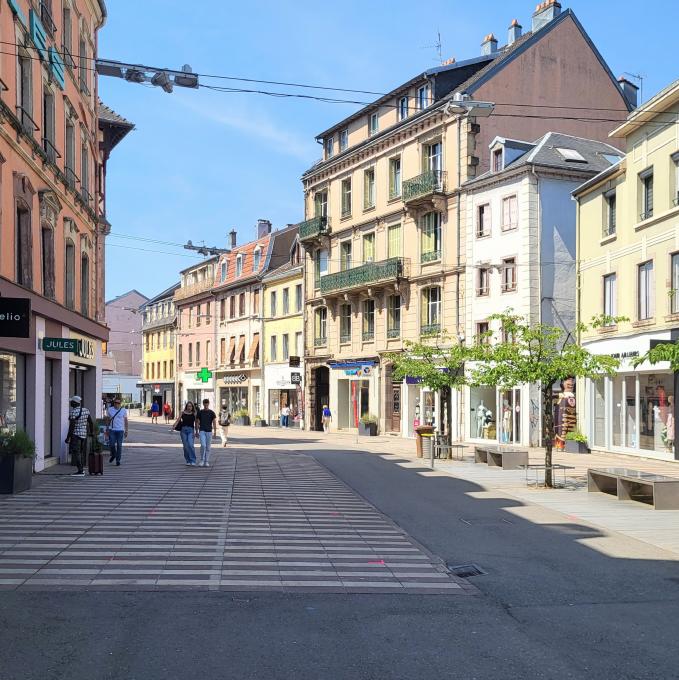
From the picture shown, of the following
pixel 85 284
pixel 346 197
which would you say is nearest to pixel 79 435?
pixel 85 284

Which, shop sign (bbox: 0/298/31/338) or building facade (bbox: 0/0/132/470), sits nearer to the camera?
shop sign (bbox: 0/298/31/338)

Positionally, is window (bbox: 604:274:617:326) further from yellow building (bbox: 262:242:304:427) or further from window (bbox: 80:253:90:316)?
yellow building (bbox: 262:242:304:427)

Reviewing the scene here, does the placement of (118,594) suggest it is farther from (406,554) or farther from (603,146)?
(603,146)

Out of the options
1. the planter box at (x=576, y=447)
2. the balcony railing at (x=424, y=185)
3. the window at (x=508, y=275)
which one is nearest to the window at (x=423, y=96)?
the balcony railing at (x=424, y=185)

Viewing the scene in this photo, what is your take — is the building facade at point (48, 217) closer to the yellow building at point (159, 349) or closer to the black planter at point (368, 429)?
the black planter at point (368, 429)

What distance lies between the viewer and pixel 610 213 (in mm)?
28453

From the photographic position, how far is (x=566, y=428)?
3088 centimetres

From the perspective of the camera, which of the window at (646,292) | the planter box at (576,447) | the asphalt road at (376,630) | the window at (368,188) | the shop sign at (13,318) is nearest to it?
the asphalt road at (376,630)

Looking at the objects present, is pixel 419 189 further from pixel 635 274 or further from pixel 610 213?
pixel 635 274

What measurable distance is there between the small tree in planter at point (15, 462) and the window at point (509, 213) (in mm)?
22882

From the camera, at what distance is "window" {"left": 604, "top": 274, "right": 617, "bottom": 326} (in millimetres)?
28294

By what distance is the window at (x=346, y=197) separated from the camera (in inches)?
1796

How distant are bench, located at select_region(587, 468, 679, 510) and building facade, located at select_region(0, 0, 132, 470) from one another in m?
10.4

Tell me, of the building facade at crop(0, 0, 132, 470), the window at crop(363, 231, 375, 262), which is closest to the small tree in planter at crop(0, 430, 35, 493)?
the building facade at crop(0, 0, 132, 470)
